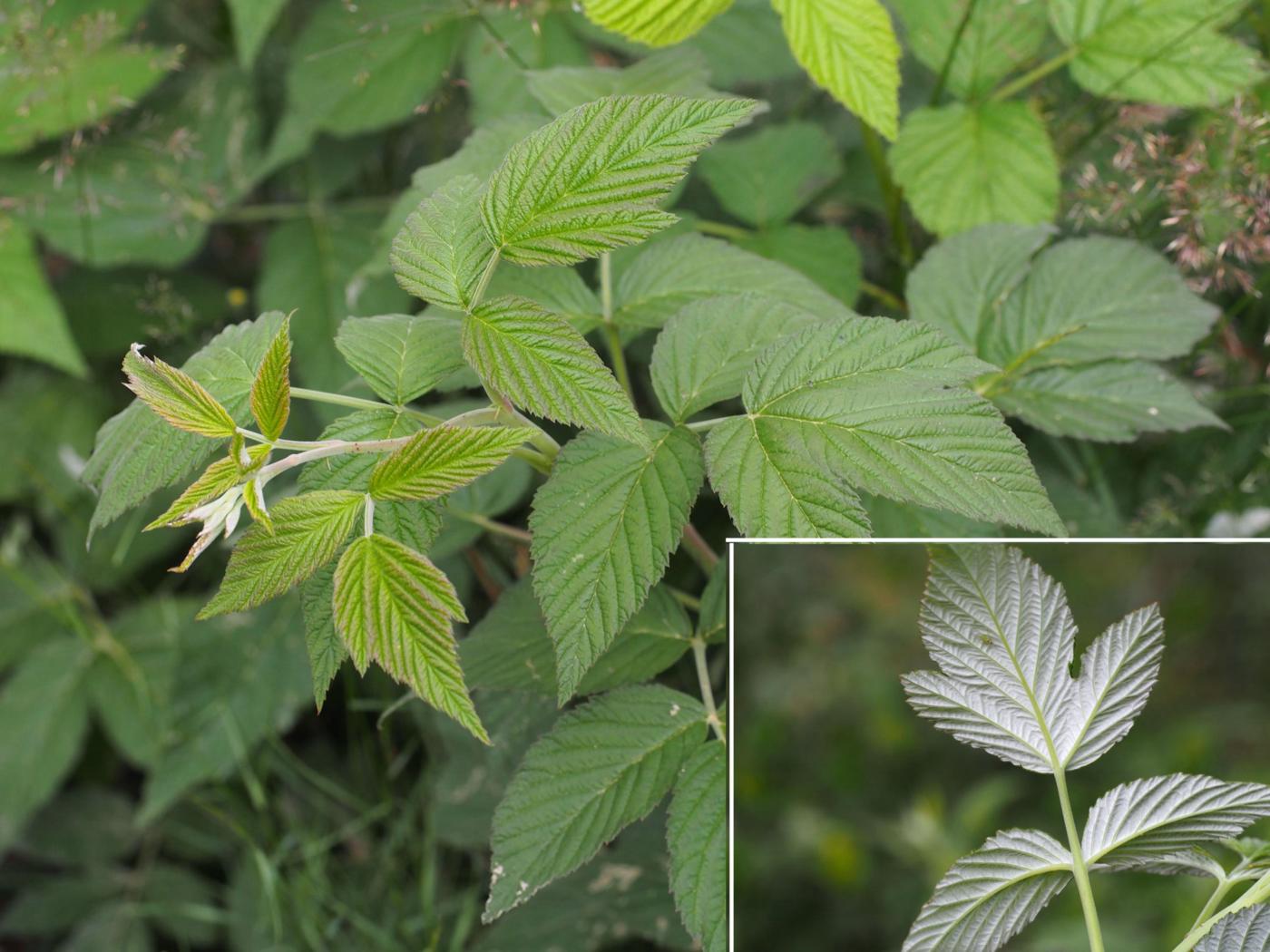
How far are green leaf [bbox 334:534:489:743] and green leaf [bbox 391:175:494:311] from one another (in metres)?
0.17

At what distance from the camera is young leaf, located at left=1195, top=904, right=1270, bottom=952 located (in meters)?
0.59

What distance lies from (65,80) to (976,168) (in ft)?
3.73

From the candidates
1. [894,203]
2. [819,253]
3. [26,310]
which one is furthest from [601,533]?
[26,310]

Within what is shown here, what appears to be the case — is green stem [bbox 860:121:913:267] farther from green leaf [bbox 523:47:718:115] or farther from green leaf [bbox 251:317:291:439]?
green leaf [bbox 251:317:291:439]

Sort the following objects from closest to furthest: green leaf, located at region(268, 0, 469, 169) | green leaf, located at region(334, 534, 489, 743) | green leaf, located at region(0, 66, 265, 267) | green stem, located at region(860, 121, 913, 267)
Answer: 1. green leaf, located at region(334, 534, 489, 743)
2. green stem, located at region(860, 121, 913, 267)
3. green leaf, located at region(268, 0, 469, 169)
4. green leaf, located at region(0, 66, 265, 267)

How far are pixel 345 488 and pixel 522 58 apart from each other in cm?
79

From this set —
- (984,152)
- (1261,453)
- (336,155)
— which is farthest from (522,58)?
(1261,453)

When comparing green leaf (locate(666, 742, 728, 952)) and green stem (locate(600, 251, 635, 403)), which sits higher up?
green stem (locate(600, 251, 635, 403))

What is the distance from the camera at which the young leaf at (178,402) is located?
2.05 ft

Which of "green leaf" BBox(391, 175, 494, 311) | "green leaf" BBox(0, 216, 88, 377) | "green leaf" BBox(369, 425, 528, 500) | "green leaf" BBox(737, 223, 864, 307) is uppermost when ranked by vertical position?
"green leaf" BBox(391, 175, 494, 311)

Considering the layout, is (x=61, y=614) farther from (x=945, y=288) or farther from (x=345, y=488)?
(x=945, y=288)

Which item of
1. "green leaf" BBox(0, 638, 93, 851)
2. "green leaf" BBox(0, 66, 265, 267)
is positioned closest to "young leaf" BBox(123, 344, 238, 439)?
"green leaf" BBox(0, 66, 265, 267)

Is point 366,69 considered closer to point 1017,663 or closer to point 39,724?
point 39,724

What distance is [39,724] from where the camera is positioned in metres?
1.46
